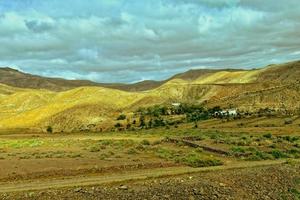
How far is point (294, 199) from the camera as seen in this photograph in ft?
86.7

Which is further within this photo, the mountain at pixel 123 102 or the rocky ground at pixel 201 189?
the mountain at pixel 123 102

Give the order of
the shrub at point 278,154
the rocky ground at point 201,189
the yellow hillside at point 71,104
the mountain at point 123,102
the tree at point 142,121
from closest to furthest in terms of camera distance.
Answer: the rocky ground at point 201,189, the shrub at point 278,154, the tree at point 142,121, the mountain at point 123,102, the yellow hillside at point 71,104

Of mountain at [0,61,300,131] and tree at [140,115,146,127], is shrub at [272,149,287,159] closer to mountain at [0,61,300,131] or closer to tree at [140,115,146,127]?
mountain at [0,61,300,131]

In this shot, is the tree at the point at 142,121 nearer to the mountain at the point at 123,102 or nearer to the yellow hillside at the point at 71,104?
the mountain at the point at 123,102

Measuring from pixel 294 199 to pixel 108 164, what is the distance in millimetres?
15827

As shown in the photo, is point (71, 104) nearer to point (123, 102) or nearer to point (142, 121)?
point (123, 102)

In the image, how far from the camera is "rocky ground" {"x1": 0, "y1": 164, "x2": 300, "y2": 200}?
23062 mm

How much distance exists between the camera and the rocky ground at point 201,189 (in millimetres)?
23062

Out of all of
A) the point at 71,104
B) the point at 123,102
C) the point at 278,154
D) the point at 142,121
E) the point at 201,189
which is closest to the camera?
the point at 201,189

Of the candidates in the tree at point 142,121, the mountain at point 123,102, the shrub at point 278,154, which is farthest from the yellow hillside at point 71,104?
the shrub at point 278,154

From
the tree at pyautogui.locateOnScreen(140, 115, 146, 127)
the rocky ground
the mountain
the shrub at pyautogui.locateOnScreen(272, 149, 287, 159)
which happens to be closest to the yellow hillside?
the mountain

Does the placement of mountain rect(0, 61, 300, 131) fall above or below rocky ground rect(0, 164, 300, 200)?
above

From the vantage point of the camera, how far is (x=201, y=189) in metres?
24.2

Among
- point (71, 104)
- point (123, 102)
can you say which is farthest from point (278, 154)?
point (123, 102)
